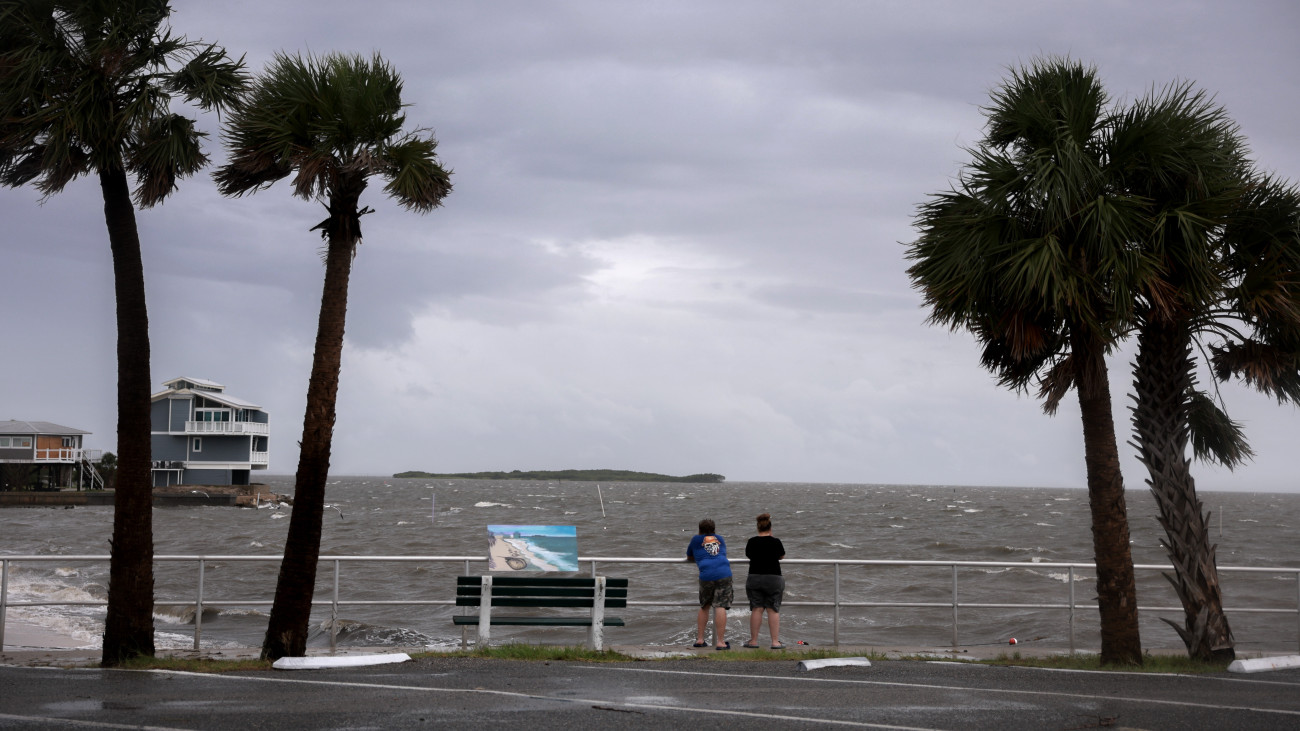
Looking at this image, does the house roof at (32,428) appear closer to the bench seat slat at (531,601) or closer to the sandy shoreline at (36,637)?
the sandy shoreline at (36,637)

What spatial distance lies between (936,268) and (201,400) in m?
77.5

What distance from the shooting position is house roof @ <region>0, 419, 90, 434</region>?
272 feet

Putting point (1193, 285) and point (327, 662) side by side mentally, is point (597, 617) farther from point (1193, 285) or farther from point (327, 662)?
point (1193, 285)

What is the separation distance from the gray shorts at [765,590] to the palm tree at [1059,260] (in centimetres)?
339

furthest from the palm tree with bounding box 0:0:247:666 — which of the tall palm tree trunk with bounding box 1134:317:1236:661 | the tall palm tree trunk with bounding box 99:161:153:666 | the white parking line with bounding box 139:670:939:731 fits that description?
the tall palm tree trunk with bounding box 1134:317:1236:661

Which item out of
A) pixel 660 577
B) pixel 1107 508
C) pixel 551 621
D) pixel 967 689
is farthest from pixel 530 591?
pixel 660 577

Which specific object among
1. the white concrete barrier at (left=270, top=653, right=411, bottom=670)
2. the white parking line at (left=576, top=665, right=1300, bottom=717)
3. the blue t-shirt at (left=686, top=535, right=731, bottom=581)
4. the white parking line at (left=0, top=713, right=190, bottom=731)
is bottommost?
the white concrete barrier at (left=270, top=653, right=411, bottom=670)

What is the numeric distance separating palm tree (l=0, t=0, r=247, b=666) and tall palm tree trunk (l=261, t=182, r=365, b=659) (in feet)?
4.80

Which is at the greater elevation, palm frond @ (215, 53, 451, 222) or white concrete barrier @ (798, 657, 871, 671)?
palm frond @ (215, 53, 451, 222)

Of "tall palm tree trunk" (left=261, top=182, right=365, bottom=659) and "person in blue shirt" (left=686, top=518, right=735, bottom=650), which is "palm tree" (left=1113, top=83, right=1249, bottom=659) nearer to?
"person in blue shirt" (left=686, top=518, right=735, bottom=650)

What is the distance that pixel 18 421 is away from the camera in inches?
3381

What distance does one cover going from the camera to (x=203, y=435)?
81.9m

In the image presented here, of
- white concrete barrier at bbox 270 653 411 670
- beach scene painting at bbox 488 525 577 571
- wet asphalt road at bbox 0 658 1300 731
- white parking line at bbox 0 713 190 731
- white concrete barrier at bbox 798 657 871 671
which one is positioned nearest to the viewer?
white parking line at bbox 0 713 190 731

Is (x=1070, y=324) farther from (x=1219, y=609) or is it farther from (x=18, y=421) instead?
(x=18, y=421)
